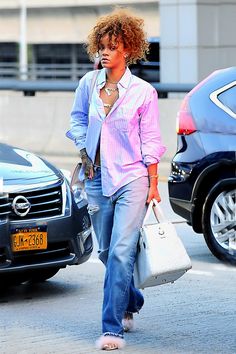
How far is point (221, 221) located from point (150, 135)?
11.2ft

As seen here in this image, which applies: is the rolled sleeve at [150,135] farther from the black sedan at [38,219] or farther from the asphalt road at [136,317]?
the black sedan at [38,219]

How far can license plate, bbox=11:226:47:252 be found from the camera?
29.0 feet

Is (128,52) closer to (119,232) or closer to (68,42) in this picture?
(119,232)

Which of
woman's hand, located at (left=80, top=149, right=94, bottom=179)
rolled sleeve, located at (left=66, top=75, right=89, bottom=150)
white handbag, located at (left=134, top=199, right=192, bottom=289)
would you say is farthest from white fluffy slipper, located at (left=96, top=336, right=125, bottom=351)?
rolled sleeve, located at (left=66, top=75, right=89, bottom=150)

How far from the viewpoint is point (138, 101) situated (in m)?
7.36

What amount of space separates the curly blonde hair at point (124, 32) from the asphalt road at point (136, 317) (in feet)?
5.72

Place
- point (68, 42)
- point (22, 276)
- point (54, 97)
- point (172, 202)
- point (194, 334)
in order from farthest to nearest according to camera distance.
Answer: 1. point (68, 42)
2. point (54, 97)
3. point (172, 202)
4. point (22, 276)
5. point (194, 334)

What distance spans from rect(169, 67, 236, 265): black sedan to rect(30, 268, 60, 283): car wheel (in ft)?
5.31

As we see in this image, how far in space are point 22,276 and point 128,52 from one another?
2.88m

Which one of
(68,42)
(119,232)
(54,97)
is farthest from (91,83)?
(68,42)

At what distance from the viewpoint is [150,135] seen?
7348 mm

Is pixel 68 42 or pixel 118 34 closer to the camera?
pixel 118 34

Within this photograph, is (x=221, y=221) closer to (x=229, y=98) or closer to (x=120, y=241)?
(x=229, y=98)

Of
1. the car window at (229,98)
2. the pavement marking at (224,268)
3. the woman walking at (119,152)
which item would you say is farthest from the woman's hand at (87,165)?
the car window at (229,98)
